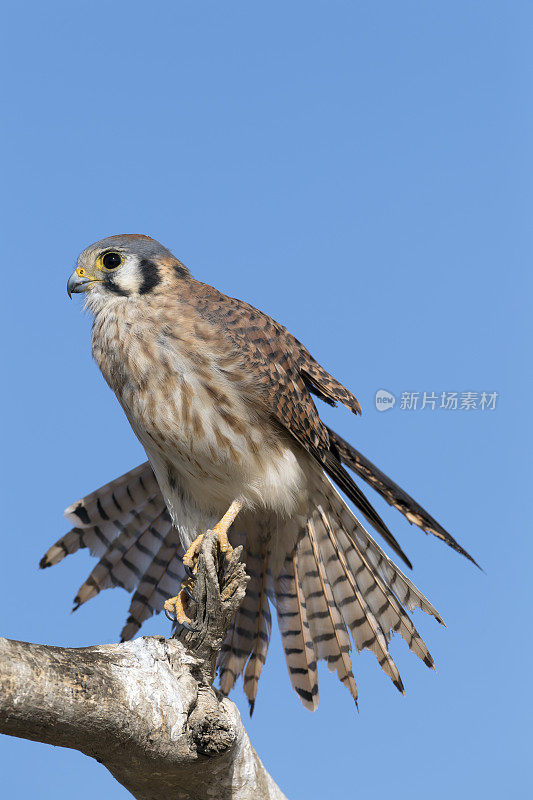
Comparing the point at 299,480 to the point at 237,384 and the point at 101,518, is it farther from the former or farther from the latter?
the point at 101,518

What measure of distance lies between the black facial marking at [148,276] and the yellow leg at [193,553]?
91cm

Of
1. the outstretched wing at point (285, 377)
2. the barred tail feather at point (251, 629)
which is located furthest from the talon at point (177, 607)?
the outstretched wing at point (285, 377)

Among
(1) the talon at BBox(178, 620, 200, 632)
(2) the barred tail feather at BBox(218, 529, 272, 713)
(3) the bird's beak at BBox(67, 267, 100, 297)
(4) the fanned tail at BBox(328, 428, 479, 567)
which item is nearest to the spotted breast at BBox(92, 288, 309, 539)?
(3) the bird's beak at BBox(67, 267, 100, 297)

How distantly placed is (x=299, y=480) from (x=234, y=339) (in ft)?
2.09

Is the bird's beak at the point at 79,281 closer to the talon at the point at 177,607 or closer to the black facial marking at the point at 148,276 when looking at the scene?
the black facial marking at the point at 148,276

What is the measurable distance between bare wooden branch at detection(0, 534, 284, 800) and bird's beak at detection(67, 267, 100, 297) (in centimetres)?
117

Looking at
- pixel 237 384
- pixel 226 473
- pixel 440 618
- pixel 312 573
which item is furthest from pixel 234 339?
pixel 440 618

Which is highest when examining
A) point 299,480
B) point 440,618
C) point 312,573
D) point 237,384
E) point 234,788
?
point 237,384

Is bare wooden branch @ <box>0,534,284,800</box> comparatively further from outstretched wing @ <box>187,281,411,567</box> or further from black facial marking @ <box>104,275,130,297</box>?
black facial marking @ <box>104,275,130,297</box>

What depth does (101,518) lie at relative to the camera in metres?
4.05

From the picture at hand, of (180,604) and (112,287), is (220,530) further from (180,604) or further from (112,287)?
(112,287)

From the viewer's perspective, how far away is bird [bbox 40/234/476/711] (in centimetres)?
Answer: 330

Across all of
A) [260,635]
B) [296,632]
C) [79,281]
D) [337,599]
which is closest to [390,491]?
[337,599]

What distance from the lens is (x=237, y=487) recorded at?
3.45 metres
